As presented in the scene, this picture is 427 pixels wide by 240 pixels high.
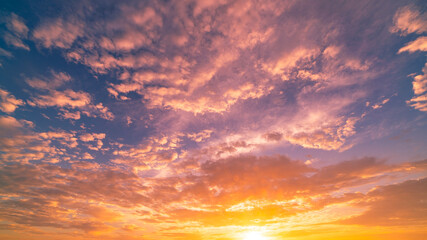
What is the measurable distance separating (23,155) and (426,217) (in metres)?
117

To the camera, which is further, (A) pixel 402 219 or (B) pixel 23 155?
(A) pixel 402 219

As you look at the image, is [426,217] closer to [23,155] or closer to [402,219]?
[402,219]

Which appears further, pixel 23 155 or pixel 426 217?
pixel 426 217

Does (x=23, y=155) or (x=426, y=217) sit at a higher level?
(x=23, y=155)

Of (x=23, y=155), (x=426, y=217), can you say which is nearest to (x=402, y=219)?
(x=426, y=217)

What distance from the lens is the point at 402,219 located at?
85812 mm

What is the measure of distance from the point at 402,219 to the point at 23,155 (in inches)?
4428

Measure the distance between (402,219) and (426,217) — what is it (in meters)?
7.15

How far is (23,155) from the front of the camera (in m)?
44.2

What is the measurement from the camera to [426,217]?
83875 millimetres

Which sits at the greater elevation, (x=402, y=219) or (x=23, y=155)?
(x=23, y=155)
